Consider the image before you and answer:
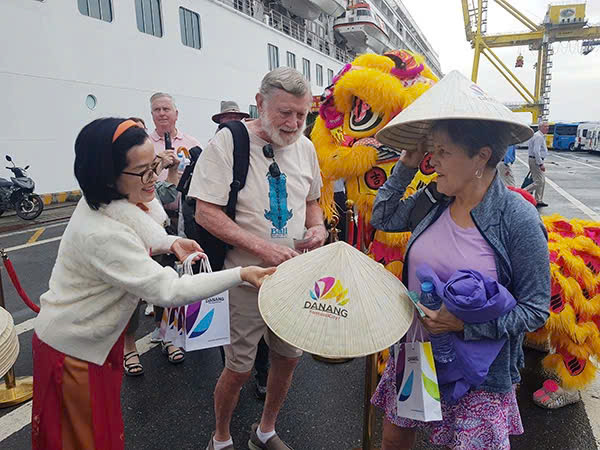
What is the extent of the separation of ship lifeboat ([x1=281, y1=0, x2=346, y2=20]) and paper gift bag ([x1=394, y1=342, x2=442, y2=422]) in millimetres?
20244

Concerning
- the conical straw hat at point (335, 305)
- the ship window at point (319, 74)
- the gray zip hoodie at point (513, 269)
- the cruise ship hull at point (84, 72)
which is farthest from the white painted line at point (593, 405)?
the ship window at point (319, 74)

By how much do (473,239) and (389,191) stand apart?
43cm

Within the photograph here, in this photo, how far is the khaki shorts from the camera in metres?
1.96

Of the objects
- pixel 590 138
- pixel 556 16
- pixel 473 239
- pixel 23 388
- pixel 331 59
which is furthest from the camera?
pixel 556 16

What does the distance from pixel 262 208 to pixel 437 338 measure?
98 centimetres

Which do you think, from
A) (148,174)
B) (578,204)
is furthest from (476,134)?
(578,204)

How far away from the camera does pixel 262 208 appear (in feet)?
6.42

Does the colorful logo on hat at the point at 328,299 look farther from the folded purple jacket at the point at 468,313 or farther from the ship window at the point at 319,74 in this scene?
the ship window at the point at 319,74

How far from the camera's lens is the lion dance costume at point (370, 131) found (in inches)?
98.8

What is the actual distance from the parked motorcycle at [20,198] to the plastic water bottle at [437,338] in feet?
29.7

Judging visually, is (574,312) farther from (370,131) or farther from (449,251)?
(370,131)

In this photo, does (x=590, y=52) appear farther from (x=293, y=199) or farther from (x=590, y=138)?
(x=293, y=199)

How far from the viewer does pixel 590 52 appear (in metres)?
45.0

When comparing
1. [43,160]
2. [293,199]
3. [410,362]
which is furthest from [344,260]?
[43,160]
